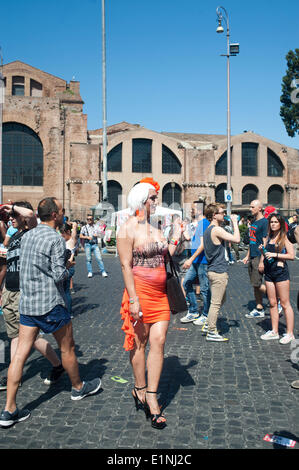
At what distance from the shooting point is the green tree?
139 feet

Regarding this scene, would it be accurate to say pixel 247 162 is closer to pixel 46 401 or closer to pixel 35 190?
pixel 35 190

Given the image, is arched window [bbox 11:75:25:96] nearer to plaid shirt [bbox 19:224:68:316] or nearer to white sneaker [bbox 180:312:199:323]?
white sneaker [bbox 180:312:199:323]

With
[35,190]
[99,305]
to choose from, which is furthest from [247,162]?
[99,305]

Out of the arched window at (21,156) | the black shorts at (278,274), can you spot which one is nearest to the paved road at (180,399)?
the black shorts at (278,274)

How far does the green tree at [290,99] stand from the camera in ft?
139

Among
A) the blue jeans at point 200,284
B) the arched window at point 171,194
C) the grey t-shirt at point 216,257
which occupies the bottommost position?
the blue jeans at point 200,284

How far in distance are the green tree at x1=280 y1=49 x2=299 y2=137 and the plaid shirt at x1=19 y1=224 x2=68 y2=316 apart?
43.1 metres

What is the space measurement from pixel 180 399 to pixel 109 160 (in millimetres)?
38020

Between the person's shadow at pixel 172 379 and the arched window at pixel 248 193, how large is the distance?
132 feet

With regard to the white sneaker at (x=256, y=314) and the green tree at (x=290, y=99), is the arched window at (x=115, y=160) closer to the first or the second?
the green tree at (x=290, y=99)

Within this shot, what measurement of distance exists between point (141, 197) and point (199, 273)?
149 inches

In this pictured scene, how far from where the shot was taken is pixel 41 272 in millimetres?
3666

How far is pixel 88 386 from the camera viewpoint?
409 centimetres

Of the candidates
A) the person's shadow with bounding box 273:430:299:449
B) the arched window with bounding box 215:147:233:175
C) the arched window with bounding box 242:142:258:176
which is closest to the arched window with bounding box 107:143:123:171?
the arched window with bounding box 215:147:233:175
